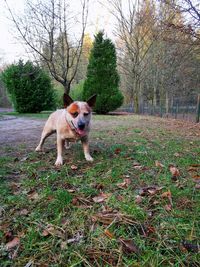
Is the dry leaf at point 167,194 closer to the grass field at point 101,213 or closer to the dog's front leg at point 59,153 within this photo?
the grass field at point 101,213

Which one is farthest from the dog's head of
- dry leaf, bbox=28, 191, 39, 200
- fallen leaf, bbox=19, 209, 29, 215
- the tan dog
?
fallen leaf, bbox=19, 209, 29, 215

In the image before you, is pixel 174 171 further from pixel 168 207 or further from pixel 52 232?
pixel 52 232

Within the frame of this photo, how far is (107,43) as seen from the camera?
1808cm

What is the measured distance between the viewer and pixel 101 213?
6.49 ft

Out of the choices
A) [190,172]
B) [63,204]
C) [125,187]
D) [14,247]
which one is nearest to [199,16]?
[190,172]

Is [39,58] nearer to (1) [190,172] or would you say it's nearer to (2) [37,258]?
(1) [190,172]

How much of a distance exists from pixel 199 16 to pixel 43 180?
7.75m

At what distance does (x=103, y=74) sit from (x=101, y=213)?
16.7 m

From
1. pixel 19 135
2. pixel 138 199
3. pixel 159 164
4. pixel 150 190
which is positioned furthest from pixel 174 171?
pixel 19 135

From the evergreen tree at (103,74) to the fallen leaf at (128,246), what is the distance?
1633 centimetres

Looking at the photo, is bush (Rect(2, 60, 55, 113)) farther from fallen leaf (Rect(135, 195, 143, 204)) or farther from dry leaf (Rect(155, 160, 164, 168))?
fallen leaf (Rect(135, 195, 143, 204))

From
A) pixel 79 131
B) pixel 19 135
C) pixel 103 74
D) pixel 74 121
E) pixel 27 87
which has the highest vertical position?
pixel 103 74

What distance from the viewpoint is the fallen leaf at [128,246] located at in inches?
60.9

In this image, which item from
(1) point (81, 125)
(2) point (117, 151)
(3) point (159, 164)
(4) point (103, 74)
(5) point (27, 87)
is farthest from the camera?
(5) point (27, 87)
